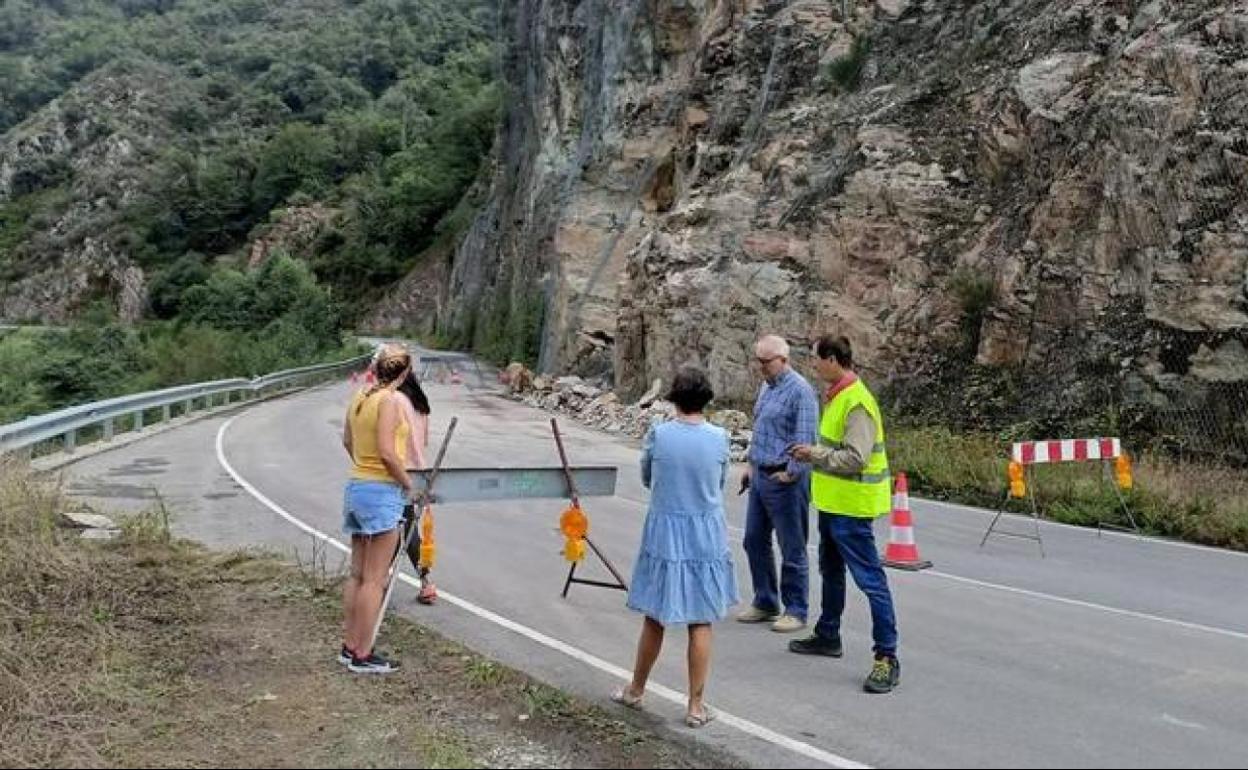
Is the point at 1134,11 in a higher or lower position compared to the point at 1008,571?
higher

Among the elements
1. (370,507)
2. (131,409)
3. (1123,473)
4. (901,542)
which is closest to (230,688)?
(370,507)

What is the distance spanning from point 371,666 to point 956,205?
1763 centimetres

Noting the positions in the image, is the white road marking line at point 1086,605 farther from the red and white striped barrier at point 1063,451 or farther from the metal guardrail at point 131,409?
the metal guardrail at point 131,409

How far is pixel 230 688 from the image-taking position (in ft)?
19.9

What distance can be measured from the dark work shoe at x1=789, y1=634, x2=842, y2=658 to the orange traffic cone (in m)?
2.80

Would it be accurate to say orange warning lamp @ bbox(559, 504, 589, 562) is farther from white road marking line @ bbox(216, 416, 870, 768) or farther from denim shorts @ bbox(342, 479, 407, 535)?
denim shorts @ bbox(342, 479, 407, 535)

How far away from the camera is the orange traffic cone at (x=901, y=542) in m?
9.45

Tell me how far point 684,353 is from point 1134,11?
12.0 metres

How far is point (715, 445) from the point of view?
5.55 metres

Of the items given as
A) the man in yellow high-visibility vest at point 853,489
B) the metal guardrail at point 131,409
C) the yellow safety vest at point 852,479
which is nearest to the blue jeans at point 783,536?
the man in yellow high-visibility vest at point 853,489

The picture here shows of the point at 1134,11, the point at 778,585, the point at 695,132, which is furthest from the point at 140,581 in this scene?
the point at 695,132

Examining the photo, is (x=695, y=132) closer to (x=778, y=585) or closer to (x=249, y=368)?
(x=249, y=368)

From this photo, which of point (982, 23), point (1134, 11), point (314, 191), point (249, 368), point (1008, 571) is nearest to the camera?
point (1008, 571)

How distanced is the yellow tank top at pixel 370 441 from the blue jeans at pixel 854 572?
256 centimetres
